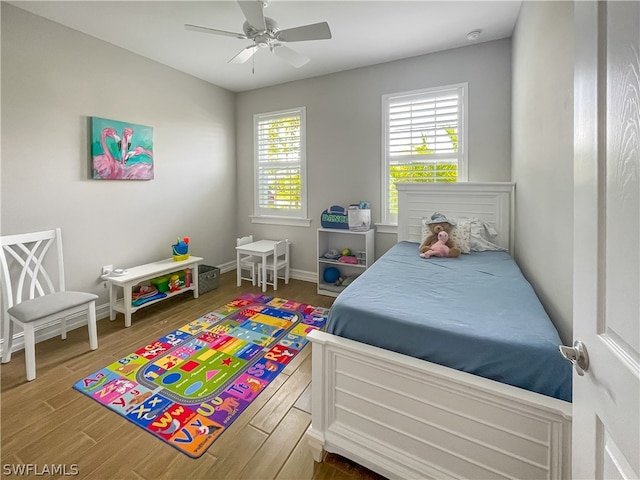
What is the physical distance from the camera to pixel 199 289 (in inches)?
143

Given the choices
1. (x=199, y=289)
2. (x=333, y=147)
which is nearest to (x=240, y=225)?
(x=199, y=289)

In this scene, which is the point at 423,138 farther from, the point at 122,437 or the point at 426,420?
the point at 122,437

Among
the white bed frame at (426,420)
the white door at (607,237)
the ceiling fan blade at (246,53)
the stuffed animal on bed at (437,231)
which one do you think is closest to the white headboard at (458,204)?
the stuffed animal on bed at (437,231)

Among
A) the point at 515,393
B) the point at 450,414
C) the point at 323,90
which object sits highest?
the point at 323,90

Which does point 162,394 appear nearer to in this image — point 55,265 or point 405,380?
point 405,380

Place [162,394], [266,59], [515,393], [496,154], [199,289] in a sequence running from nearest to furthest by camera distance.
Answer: [515,393] → [162,394] → [496,154] → [266,59] → [199,289]

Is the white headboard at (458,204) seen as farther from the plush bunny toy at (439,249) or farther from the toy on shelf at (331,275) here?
the toy on shelf at (331,275)

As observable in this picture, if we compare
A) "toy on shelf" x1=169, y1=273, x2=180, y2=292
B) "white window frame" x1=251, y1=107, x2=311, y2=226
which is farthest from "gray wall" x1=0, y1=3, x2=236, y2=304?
"white window frame" x1=251, y1=107, x2=311, y2=226

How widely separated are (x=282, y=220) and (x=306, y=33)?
2.49 m

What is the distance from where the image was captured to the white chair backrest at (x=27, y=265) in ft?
7.32

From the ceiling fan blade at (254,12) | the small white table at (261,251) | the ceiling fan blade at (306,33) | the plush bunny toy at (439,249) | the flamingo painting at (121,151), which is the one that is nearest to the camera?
the ceiling fan blade at (254,12)

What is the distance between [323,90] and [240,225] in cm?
234

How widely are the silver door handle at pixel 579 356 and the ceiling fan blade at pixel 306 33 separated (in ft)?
7.79

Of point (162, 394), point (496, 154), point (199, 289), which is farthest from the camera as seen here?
point (199, 289)
